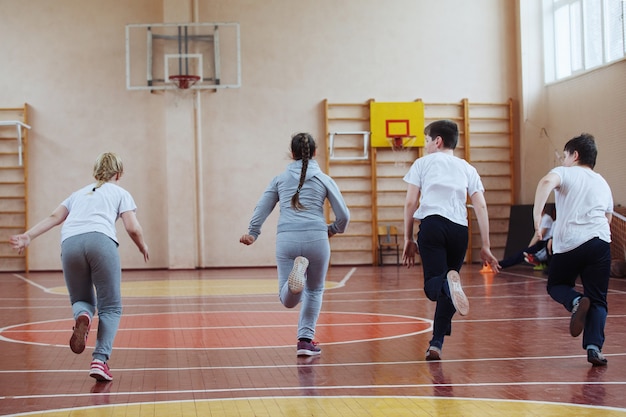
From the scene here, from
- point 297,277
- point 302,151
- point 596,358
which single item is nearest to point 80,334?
point 297,277

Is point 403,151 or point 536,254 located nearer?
point 536,254

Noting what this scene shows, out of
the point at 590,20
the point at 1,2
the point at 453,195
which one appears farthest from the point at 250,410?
the point at 1,2

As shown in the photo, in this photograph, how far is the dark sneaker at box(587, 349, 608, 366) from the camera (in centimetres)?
549

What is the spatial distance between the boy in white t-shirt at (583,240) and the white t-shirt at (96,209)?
2.73 metres

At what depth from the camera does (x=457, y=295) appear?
5.40 metres

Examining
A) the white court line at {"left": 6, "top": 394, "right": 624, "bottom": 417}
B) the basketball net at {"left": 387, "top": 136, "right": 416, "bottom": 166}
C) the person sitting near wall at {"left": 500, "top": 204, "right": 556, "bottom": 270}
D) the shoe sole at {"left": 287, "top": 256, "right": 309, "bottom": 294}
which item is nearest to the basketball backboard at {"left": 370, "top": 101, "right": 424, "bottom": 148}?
the basketball net at {"left": 387, "top": 136, "right": 416, "bottom": 166}

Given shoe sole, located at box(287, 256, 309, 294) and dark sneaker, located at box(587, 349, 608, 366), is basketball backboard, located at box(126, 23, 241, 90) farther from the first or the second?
dark sneaker, located at box(587, 349, 608, 366)

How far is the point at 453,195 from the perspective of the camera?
Answer: 575 cm

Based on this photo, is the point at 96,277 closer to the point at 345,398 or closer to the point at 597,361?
the point at 345,398

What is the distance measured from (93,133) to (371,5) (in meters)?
6.60

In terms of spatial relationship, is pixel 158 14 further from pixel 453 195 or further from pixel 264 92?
pixel 453 195

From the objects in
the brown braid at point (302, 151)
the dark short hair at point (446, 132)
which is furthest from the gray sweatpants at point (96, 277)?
the dark short hair at point (446, 132)

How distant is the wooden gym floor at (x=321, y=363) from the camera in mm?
4488

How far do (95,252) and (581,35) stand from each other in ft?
45.2
